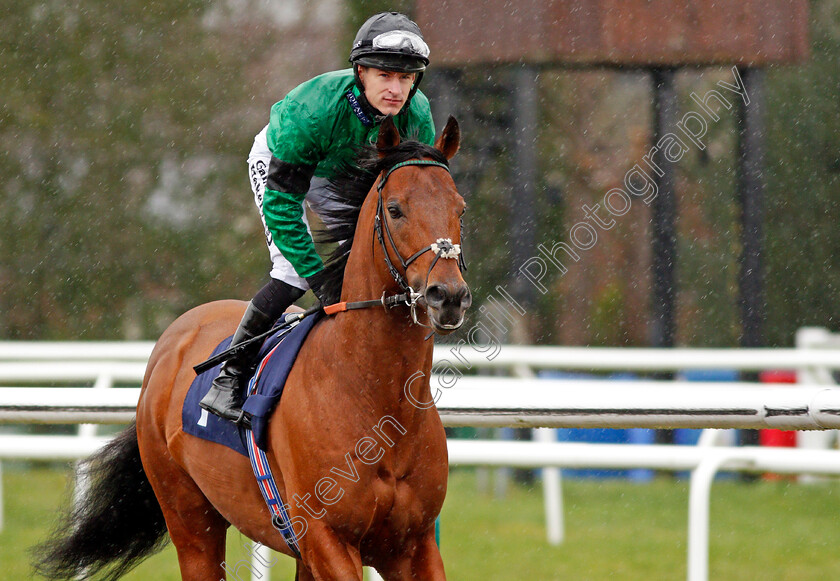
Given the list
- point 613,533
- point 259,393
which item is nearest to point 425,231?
point 259,393

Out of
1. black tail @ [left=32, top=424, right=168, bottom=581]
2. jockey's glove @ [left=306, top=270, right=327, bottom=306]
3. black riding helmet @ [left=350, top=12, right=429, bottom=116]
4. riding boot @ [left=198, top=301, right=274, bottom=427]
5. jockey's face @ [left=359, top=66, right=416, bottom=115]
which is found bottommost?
black tail @ [left=32, top=424, right=168, bottom=581]

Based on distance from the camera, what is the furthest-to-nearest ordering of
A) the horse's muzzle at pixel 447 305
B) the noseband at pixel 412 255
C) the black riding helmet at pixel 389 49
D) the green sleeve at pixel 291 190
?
the green sleeve at pixel 291 190 → the black riding helmet at pixel 389 49 → the noseband at pixel 412 255 → the horse's muzzle at pixel 447 305

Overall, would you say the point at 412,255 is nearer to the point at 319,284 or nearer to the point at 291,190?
the point at 319,284

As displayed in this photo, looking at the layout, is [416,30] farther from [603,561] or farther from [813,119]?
[813,119]

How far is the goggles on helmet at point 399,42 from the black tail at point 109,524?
208cm

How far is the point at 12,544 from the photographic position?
657 centimetres

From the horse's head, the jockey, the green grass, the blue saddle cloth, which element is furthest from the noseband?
the green grass

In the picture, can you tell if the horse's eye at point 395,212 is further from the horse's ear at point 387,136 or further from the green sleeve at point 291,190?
the green sleeve at point 291,190

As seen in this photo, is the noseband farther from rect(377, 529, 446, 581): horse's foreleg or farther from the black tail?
the black tail

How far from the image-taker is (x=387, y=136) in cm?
307

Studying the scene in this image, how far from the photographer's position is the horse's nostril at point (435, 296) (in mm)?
2650

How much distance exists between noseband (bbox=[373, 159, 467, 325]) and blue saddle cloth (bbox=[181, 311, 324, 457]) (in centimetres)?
52

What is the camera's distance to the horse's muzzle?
2634 mm

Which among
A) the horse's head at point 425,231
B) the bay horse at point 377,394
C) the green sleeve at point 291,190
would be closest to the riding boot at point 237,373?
the bay horse at point 377,394
